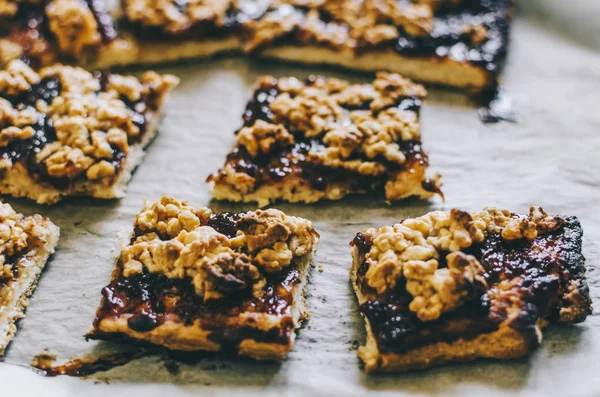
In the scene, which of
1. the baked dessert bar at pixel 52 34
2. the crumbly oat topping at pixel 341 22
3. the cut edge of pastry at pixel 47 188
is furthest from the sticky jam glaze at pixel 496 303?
the baked dessert bar at pixel 52 34

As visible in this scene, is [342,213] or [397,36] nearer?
[342,213]

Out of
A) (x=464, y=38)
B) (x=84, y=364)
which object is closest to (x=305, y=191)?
(x=84, y=364)

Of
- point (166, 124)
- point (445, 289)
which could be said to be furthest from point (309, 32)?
point (445, 289)

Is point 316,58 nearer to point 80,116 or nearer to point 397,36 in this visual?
point 397,36

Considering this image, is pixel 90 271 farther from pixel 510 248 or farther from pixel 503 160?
pixel 503 160

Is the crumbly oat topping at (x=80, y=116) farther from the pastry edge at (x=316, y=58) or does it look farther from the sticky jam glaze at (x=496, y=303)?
the sticky jam glaze at (x=496, y=303)

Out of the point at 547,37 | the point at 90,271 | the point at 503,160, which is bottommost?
the point at 90,271
